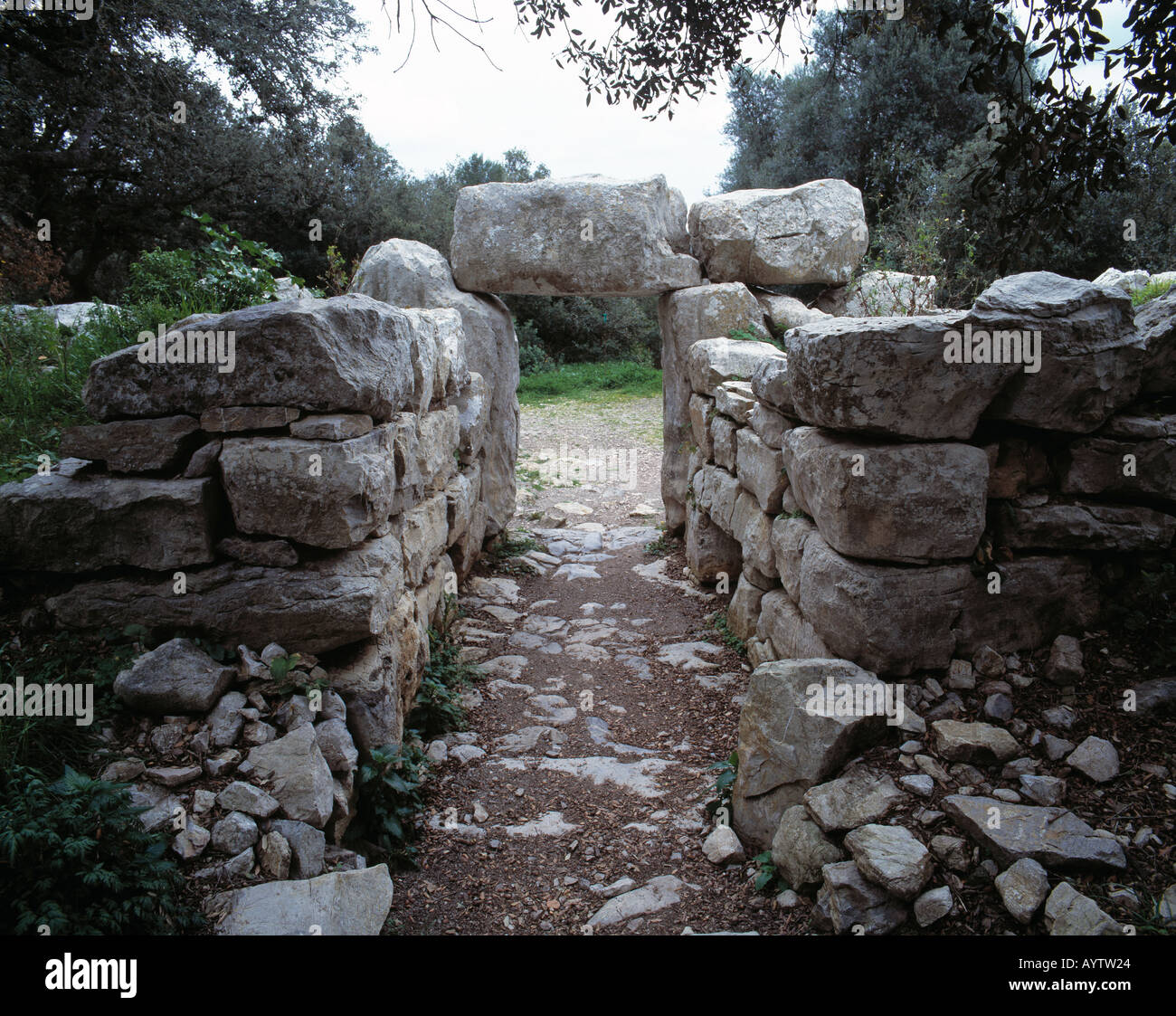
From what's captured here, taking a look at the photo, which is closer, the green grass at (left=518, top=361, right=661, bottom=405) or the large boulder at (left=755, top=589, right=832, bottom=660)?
the large boulder at (left=755, top=589, right=832, bottom=660)

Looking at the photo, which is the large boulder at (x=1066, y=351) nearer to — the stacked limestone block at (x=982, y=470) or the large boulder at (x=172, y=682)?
the stacked limestone block at (x=982, y=470)

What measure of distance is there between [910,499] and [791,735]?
3.55 ft

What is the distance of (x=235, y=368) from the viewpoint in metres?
3.19

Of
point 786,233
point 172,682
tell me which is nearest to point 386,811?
point 172,682

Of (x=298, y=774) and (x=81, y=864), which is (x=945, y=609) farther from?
(x=81, y=864)

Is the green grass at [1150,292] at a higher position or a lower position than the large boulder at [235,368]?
higher

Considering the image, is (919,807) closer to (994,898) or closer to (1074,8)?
(994,898)

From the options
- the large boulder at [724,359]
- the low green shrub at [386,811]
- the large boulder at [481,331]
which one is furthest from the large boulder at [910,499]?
the large boulder at [481,331]

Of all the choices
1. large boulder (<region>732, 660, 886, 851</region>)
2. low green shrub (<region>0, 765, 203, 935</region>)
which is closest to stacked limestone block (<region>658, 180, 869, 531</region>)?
large boulder (<region>732, 660, 886, 851</region>)

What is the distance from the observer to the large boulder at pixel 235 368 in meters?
3.17

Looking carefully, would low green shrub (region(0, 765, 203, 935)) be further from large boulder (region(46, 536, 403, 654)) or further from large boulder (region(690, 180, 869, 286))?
large boulder (region(690, 180, 869, 286))

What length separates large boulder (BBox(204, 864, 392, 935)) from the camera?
2.31 metres

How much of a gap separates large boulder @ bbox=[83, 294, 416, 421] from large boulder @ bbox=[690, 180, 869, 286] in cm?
561
